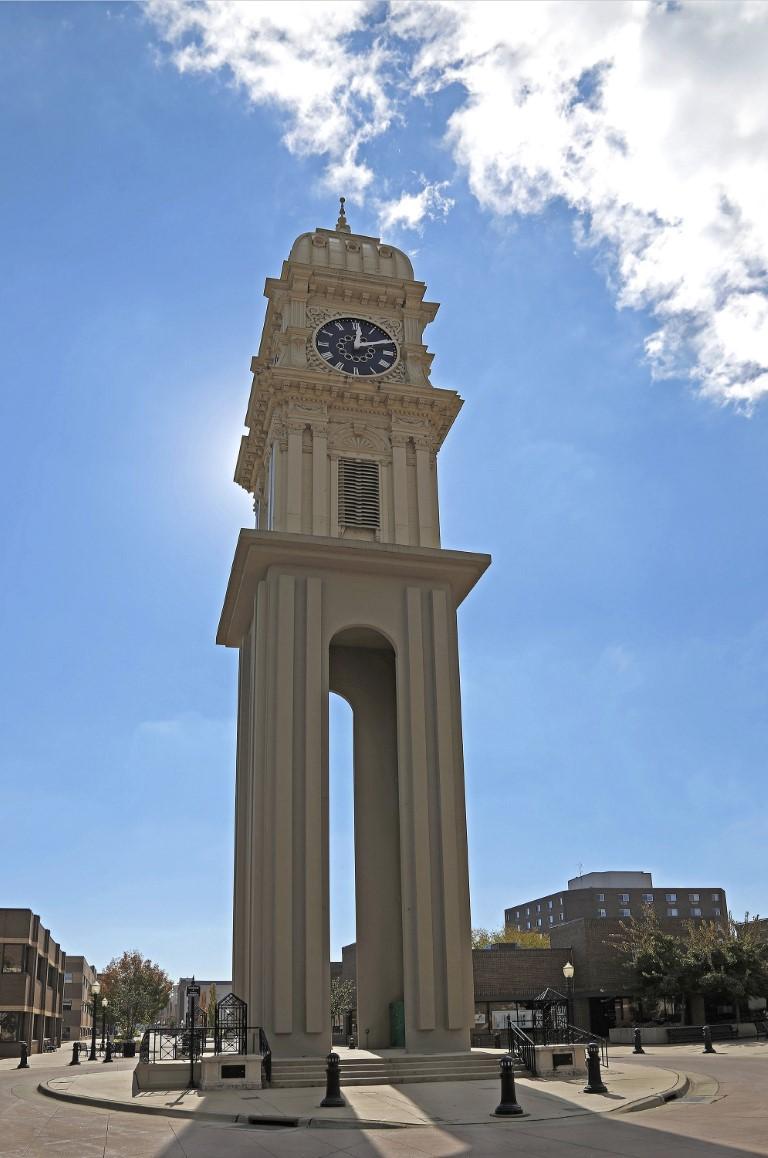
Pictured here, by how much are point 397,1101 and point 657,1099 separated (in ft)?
16.6

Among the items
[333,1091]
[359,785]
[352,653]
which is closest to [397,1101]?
[333,1091]

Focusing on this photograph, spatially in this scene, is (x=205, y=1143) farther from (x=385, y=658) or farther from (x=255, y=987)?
(x=385, y=658)

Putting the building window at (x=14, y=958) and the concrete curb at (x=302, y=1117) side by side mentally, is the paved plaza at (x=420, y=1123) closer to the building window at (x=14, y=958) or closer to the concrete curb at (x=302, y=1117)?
the concrete curb at (x=302, y=1117)

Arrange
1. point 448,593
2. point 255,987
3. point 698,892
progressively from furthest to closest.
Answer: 1. point 698,892
2. point 448,593
3. point 255,987

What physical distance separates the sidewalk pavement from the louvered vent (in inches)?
725

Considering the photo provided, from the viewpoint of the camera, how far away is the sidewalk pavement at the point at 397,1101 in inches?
706

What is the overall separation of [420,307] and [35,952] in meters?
57.7

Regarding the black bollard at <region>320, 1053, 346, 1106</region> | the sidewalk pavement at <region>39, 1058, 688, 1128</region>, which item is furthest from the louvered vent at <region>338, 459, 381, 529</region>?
the black bollard at <region>320, 1053, 346, 1106</region>

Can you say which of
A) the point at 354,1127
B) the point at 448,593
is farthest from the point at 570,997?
the point at 354,1127

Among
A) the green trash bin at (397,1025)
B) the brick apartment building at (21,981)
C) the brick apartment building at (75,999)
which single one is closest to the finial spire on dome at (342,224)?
the green trash bin at (397,1025)

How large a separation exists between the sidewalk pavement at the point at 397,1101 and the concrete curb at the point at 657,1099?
0.06 ft

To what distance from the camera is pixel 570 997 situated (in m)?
A: 57.5

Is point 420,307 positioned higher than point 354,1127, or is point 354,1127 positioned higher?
point 420,307

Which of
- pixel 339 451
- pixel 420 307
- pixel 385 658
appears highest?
pixel 420 307
